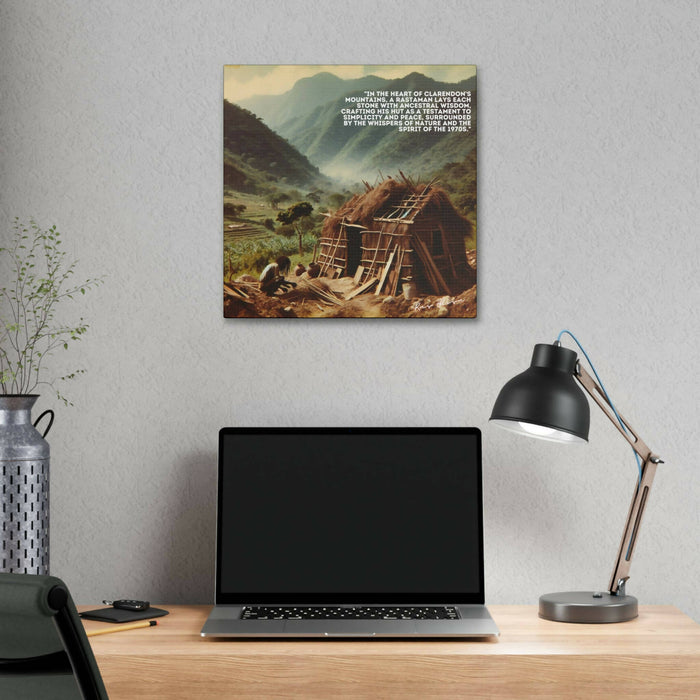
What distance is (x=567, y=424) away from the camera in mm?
1407

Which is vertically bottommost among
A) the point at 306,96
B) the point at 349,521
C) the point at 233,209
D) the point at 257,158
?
the point at 349,521

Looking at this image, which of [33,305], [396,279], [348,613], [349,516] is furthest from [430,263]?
[33,305]

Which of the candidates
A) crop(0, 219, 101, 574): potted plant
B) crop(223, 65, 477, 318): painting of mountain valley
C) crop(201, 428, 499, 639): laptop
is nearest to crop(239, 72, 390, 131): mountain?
crop(223, 65, 477, 318): painting of mountain valley

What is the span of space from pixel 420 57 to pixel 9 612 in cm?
137

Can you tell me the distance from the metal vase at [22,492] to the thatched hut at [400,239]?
675 mm

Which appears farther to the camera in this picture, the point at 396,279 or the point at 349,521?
the point at 396,279

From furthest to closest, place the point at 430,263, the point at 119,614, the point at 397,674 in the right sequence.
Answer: the point at 430,263, the point at 119,614, the point at 397,674

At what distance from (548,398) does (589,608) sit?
1.32ft

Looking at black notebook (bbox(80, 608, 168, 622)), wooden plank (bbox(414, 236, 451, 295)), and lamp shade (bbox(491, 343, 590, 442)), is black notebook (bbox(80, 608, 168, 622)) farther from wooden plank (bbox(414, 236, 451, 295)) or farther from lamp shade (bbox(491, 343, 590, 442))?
wooden plank (bbox(414, 236, 451, 295))

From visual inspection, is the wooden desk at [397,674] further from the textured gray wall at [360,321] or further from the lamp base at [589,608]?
the textured gray wall at [360,321]

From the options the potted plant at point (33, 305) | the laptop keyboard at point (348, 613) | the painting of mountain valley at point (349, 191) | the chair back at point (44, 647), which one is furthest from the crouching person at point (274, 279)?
the chair back at point (44, 647)

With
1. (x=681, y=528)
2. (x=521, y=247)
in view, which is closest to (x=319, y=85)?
(x=521, y=247)

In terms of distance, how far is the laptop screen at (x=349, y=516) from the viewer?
1.51 m

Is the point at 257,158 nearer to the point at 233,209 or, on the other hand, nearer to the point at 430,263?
the point at 233,209
